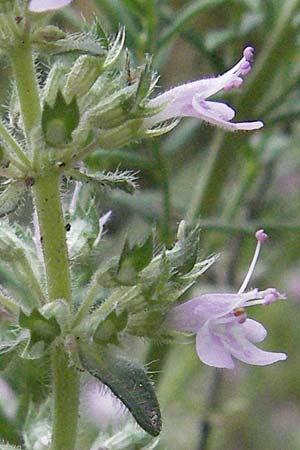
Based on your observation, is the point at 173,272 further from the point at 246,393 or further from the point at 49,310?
the point at 246,393

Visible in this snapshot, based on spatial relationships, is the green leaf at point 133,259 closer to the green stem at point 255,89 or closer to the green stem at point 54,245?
the green stem at point 54,245

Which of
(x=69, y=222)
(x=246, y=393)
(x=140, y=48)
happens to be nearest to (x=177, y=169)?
(x=246, y=393)

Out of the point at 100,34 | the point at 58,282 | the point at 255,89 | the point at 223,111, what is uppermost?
the point at 100,34

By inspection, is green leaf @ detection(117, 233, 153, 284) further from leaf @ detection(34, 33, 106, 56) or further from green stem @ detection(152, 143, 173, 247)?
green stem @ detection(152, 143, 173, 247)

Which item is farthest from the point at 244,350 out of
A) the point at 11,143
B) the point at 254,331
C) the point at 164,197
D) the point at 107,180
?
the point at 164,197

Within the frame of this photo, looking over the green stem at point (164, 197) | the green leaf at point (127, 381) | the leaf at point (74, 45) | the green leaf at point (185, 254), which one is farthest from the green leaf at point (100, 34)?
the green stem at point (164, 197)

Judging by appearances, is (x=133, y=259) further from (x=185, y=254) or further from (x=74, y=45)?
(x=74, y=45)

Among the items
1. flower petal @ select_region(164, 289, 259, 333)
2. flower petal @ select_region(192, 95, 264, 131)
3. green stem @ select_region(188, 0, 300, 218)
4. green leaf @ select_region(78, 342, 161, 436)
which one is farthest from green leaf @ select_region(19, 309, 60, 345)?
green stem @ select_region(188, 0, 300, 218)
